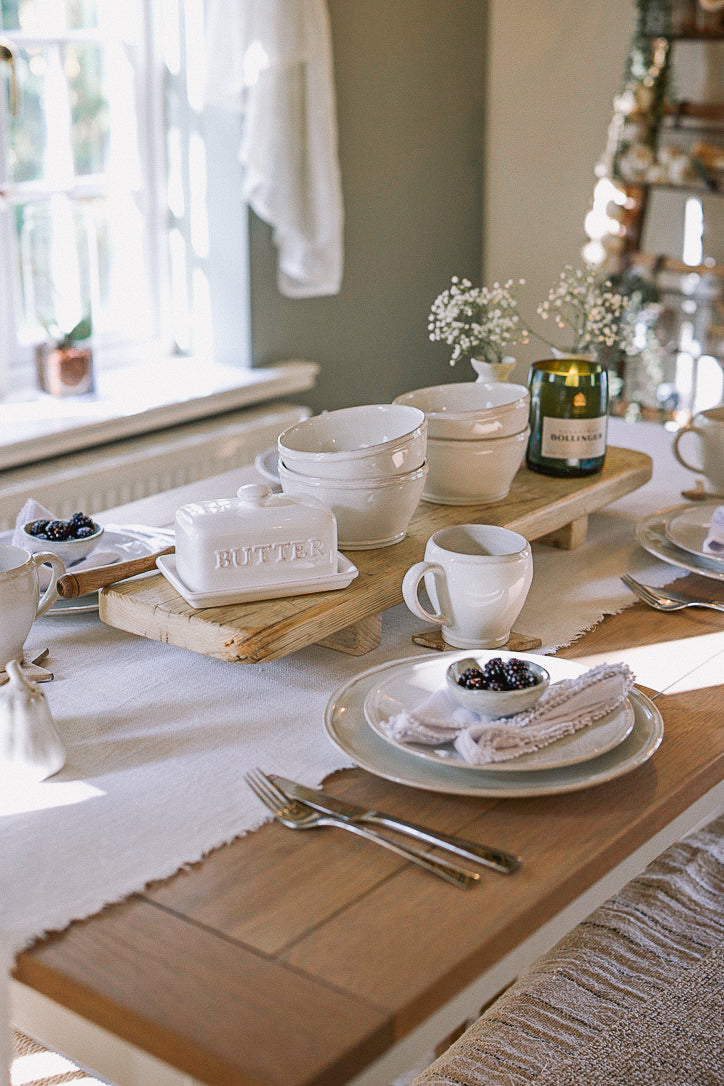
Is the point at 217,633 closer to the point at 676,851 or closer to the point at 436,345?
the point at 676,851

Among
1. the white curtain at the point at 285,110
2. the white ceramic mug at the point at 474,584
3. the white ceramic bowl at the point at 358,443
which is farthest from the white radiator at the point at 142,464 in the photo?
the white ceramic mug at the point at 474,584

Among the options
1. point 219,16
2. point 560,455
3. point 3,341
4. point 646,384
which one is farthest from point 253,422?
point 560,455

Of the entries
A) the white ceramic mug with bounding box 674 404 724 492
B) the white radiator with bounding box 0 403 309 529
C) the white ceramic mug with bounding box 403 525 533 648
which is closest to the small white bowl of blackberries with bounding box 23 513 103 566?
the white ceramic mug with bounding box 403 525 533 648

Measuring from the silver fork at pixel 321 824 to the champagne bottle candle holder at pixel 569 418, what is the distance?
769 mm

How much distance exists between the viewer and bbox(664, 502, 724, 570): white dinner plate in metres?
1.49

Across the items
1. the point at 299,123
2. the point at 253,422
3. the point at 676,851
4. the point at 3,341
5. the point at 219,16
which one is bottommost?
the point at 676,851

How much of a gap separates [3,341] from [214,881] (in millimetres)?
2320

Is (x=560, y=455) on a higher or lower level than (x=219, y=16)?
lower

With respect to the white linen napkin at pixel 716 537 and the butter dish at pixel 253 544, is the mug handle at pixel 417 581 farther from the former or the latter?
the white linen napkin at pixel 716 537

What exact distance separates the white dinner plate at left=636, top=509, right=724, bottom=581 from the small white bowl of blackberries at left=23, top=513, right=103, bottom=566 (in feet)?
2.19

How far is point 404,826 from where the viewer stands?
36.7 inches

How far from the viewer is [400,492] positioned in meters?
1.34

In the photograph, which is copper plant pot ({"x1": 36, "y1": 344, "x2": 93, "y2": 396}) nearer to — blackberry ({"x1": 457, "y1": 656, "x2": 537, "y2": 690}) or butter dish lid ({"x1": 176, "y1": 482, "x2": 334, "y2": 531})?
Result: butter dish lid ({"x1": 176, "y1": 482, "x2": 334, "y2": 531})

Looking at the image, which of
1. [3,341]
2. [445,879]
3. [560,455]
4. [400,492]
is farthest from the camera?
[3,341]
